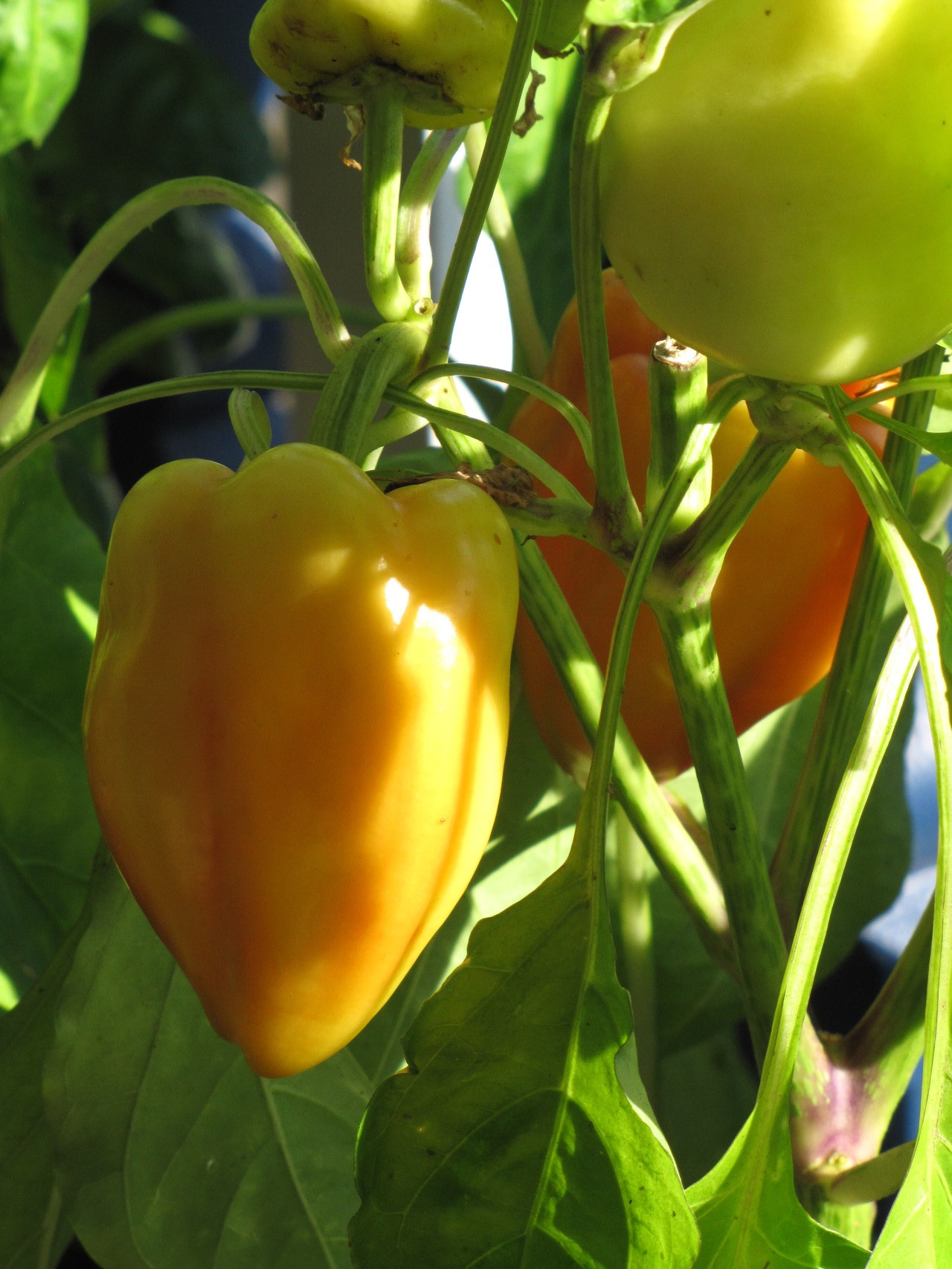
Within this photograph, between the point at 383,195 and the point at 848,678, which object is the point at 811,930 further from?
Answer: the point at 383,195

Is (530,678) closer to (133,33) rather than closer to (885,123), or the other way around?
(885,123)

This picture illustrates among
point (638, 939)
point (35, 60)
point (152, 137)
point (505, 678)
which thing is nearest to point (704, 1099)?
point (638, 939)

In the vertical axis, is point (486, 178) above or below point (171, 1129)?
above

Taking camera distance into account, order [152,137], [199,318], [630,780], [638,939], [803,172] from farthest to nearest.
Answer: [152,137], [199,318], [638,939], [630,780], [803,172]

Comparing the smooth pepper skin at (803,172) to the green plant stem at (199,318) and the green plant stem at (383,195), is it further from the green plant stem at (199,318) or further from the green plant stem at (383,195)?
the green plant stem at (199,318)

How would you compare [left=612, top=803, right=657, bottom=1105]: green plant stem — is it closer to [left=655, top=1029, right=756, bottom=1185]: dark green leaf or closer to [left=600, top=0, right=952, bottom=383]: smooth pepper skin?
[left=655, top=1029, right=756, bottom=1185]: dark green leaf

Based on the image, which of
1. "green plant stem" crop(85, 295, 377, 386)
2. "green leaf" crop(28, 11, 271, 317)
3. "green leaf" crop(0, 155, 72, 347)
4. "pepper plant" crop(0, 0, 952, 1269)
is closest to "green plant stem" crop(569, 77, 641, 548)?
"pepper plant" crop(0, 0, 952, 1269)

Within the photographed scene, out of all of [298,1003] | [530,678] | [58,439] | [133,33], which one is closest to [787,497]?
[530,678]
